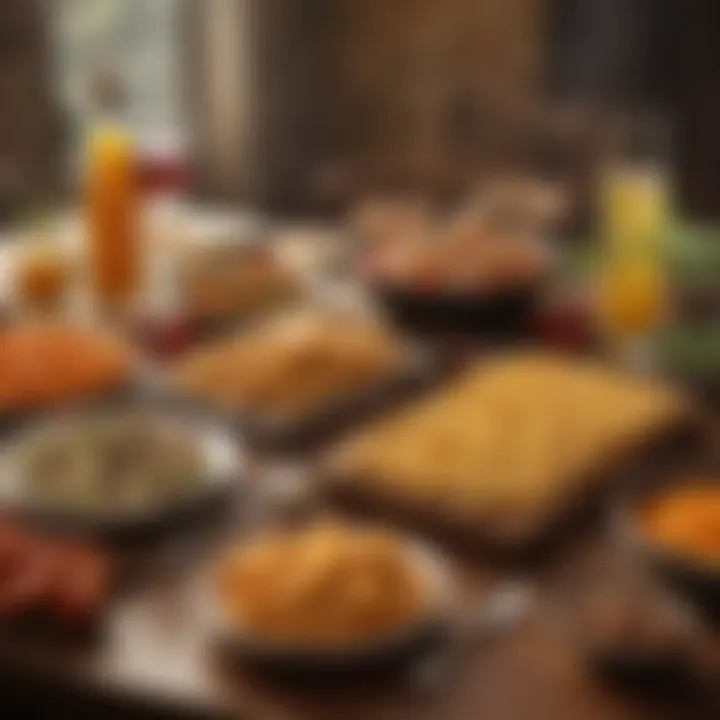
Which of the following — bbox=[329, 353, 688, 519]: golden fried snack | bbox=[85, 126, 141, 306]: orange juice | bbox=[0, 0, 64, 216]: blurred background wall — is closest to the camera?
bbox=[329, 353, 688, 519]: golden fried snack

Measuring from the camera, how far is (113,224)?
7.22ft

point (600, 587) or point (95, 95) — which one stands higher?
point (95, 95)

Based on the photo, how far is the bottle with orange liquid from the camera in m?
2.19

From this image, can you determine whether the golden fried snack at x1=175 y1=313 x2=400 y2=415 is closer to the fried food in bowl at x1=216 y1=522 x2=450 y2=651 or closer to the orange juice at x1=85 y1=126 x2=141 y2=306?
the orange juice at x1=85 y1=126 x2=141 y2=306

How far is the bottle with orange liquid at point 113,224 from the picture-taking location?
2.19 meters

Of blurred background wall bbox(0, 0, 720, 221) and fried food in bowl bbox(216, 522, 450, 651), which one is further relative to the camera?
blurred background wall bbox(0, 0, 720, 221)

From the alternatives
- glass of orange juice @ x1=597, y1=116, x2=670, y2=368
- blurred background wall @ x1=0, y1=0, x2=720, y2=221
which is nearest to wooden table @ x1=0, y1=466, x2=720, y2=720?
glass of orange juice @ x1=597, y1=116, x2=670, y2=368

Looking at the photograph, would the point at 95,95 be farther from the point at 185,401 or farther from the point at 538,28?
the point at 185,401

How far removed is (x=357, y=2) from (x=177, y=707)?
250cm

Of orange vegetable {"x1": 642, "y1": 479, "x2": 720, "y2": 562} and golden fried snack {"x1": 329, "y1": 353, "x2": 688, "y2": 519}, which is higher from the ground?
golden fried snack {"x1": 329, "y1": 353, "x2": 688, "y2": 519}

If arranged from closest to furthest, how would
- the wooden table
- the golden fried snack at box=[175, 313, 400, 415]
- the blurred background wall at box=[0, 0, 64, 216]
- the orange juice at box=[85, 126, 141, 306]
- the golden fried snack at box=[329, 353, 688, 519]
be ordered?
the wooden table < the golden fried snack at box=[329, 353, 688, 519] < the golden fried snack at box=[175, 313, 400, 415] < the orange juice at box=[85, 126, 141, 306] < the blurred background wall at box=[0, 0, 64, 216]

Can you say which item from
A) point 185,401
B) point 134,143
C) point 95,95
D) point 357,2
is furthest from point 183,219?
point 357,2

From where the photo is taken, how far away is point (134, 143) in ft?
7.66

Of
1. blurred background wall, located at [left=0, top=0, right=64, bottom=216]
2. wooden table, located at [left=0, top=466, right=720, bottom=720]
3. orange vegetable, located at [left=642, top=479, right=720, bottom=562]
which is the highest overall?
blurred background wall, located at [left=0, top=0, right=64, bottom=216]
